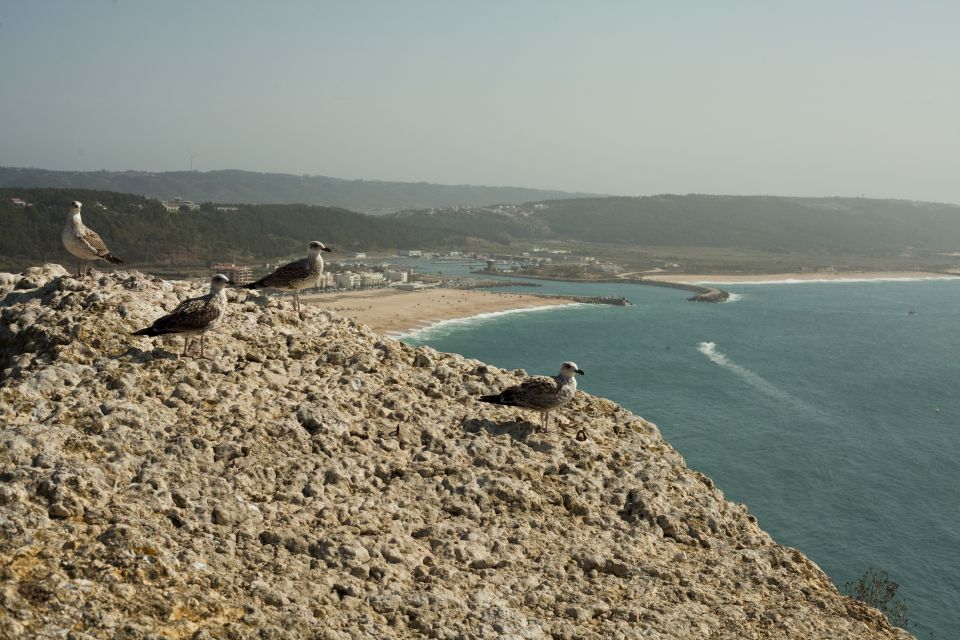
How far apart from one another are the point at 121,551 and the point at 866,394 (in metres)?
71.5

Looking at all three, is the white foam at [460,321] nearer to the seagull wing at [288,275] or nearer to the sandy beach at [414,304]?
the sandy beach at [414,304]

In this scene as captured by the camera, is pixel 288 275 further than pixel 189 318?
Yes

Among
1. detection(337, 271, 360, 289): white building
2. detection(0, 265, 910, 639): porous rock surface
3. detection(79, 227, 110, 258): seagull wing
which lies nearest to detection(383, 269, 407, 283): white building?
detection(337, 271, 360, 289): white building

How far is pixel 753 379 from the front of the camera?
72500mm

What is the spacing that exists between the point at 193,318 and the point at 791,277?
18953 cm

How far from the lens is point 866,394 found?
221 ft

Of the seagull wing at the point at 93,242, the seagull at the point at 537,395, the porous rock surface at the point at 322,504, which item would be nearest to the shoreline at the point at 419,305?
the seagull wing at the point at 93,242

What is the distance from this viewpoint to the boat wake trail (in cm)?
6331

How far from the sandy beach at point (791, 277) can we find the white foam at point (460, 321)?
2073 inches

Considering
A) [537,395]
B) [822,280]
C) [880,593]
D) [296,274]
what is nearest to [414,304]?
[880,593]

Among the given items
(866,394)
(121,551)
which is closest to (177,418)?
(121,551)

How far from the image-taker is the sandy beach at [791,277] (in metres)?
172

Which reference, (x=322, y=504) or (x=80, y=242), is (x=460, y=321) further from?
(x=322, y=504)

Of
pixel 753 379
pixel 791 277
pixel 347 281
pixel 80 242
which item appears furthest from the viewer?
pixel 791 277
